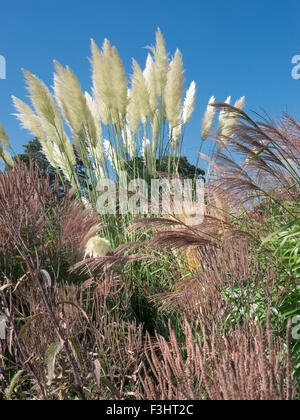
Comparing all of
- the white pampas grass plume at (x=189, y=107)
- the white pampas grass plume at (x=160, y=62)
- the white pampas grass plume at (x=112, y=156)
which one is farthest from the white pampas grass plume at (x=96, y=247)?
the white pampas grass plume at (x=189, y=107)

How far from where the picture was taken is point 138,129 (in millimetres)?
4867

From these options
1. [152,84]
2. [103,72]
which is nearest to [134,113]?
[152,84]

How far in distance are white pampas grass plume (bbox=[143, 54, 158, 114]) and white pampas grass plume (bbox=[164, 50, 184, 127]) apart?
0.20 meters

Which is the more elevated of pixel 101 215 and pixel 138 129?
pixel 138 129

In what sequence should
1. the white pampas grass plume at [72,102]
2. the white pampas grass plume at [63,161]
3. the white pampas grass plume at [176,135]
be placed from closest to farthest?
Answer: the white pampas grass plume at [72,102]
the white pampas grass plume at [63,161]
the white pampas grass plume at [176,135]

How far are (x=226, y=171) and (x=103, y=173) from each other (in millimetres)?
2521

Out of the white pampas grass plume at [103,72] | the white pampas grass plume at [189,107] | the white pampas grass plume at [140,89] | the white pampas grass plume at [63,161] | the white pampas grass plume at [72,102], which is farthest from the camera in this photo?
the white pampas grass plume at [189,107]

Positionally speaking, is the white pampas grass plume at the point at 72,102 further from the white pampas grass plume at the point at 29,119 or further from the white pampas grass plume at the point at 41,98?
the white pampas grass plume at the point at 29,119

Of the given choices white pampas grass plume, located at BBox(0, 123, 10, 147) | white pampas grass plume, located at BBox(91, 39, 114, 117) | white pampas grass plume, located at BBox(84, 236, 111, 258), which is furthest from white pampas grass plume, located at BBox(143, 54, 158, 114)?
white pampas grass plume, located at BBox(84, 236, 111, 258)

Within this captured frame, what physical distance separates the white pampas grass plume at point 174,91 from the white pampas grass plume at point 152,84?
0.20 m

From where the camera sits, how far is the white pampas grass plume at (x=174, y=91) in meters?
4.53
